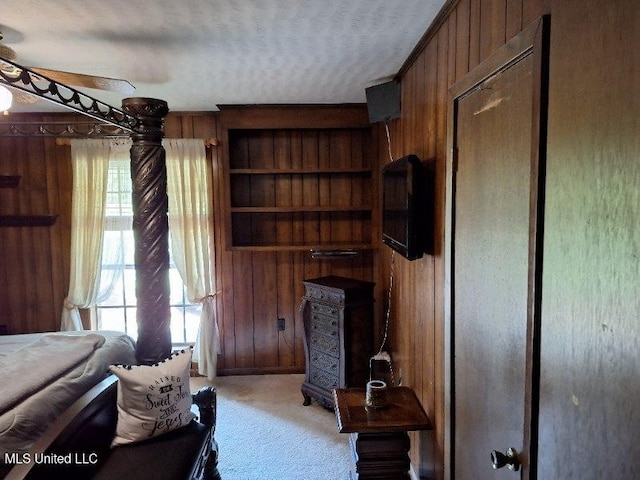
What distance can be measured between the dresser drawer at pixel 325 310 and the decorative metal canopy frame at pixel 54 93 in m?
1.82

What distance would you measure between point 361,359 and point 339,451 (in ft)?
2.13

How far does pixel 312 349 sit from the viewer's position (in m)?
3.44

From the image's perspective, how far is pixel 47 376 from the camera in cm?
190

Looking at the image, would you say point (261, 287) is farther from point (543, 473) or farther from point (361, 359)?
point (543, 473)

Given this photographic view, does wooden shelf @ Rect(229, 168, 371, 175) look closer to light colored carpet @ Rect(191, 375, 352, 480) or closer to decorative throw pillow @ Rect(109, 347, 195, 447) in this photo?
light colored carpet @ Rect(191, 375, 352, 480)

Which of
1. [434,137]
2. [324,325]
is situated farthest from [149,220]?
[324,325]

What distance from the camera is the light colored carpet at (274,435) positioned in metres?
2.65

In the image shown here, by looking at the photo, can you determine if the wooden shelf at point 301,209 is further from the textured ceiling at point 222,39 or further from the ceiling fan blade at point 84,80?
the ceiling fan blade at point 84,80

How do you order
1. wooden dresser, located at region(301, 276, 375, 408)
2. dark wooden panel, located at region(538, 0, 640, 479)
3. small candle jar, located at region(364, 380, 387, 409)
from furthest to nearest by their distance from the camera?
wooden dresser, located at region(301, 276, 375, 408)
small candle jar, located at region(364, 380, 387, 409)
dark wooden panel, located at region(538, 0, 640, 479)

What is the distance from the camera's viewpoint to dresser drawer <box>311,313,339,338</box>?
3237mm

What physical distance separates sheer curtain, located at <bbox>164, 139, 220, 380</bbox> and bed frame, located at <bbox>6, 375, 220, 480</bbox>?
5.48ft

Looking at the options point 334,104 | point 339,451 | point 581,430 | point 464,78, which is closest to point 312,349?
point 339,451

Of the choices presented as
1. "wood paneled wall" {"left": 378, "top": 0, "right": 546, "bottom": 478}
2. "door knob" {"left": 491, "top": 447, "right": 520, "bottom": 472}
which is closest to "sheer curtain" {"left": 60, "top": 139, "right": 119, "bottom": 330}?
"wood paneled wall" {"left": 378, "top": 0, "right": 546, "bottom": 478}

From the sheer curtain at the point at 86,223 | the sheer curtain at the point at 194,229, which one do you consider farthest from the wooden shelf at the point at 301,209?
the sheer curtain at the point at 86,223
